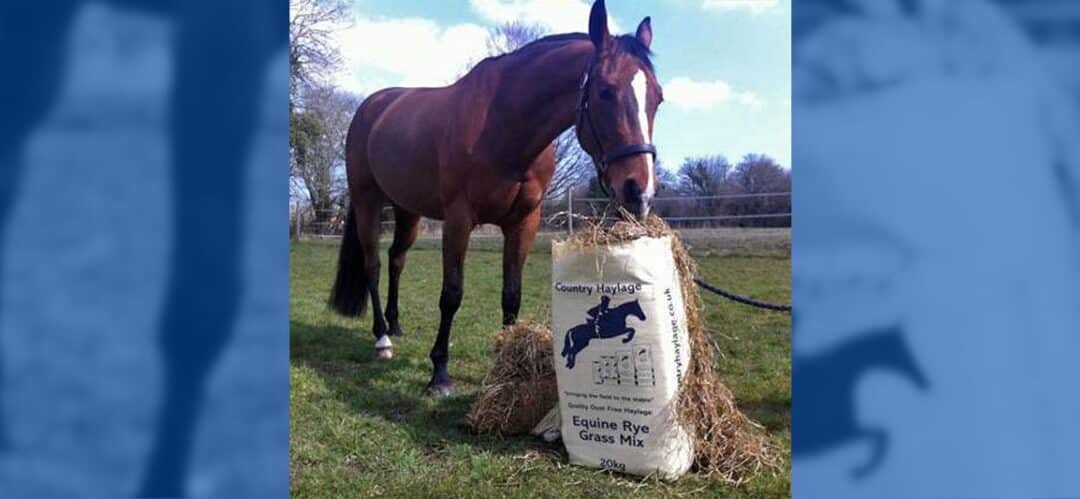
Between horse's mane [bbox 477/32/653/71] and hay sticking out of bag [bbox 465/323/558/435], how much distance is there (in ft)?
4.49

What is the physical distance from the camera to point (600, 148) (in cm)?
297

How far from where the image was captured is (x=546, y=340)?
344cm

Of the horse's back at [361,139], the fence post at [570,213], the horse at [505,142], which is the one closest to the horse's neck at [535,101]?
the horse at [505,142]

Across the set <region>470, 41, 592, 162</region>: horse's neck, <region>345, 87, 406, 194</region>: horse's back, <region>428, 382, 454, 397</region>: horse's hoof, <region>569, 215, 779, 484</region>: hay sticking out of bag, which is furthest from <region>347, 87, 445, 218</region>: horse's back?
<region>569, 215, 779, 484</region>: hay sticking out of bag

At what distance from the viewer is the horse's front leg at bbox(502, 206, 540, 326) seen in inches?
157

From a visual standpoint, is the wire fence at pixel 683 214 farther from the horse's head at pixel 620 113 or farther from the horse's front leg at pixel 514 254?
the horse's head at pixel 620 113

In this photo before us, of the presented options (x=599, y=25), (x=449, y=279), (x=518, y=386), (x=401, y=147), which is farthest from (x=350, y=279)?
(x=599, y=25)

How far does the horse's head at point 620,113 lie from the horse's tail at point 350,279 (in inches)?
127

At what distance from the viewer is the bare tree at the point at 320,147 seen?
10.7 ft

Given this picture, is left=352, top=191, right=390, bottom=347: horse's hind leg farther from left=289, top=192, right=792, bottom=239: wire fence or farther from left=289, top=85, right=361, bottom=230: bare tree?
left=289, top=85, right=361, bottom=230: bare tree

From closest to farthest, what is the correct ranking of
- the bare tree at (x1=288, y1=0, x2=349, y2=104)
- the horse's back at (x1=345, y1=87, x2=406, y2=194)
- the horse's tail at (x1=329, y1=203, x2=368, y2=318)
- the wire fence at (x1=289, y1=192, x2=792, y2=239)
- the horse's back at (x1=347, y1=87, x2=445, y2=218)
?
the bare tree at (x1=288, y1=0, x2=349, y2=104) → the wire fence at (x1=289, y1=192, x2=792, y2=239) → the horse's back at (x1=347, y1=87, x2=445, y2=218) → the horse's back at (x1=345, y1=87, x2=406, y2=194) → the horse's tail at (x1=329, y1=203, x2=368, y2=318)

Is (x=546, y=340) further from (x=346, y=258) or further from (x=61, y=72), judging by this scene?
(x=346, y=258)

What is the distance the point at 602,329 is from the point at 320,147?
196 centimetres

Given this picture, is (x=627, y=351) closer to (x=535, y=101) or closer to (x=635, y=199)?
(x=635, y=199)
